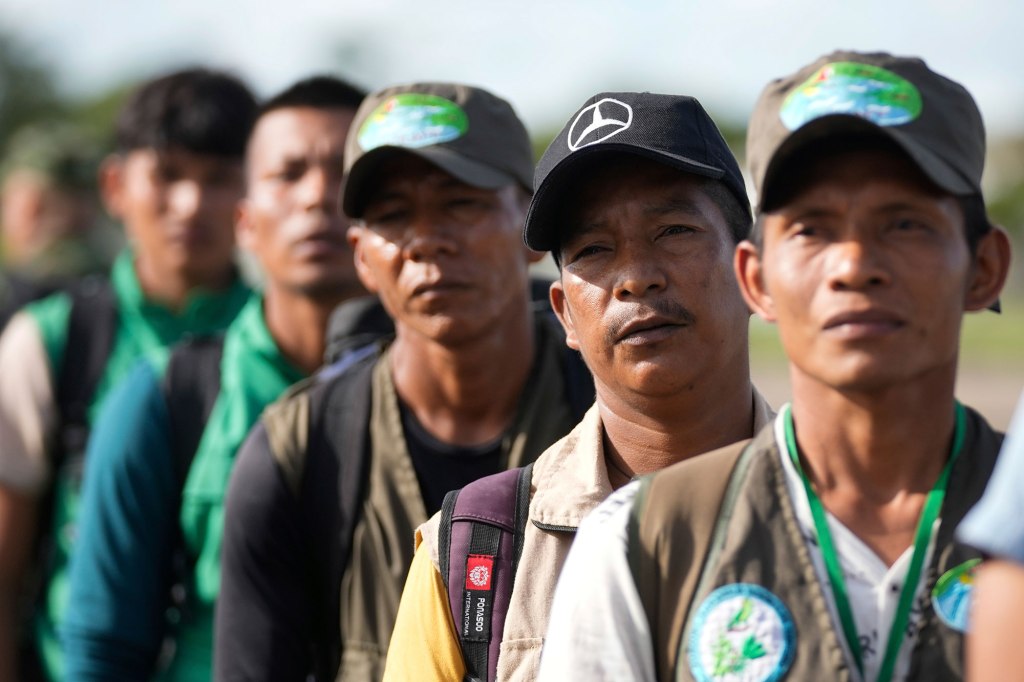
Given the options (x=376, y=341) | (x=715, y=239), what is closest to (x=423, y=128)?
(x=376, y=341)

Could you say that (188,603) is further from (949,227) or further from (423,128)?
(949,227)

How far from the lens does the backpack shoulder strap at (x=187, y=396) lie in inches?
209

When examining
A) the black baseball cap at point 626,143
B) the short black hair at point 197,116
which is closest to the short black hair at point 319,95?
the short black hair at point 197,116

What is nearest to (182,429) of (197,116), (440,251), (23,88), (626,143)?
(440,251)

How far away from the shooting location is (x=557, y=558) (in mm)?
3312

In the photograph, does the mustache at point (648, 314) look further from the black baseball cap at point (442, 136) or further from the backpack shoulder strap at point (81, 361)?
the backpack shoulder strap at point (81, 361)

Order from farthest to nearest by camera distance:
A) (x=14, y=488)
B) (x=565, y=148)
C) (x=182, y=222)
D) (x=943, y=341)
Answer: (x=182, y=222), (x=14, y=488), (x=565, y=148), (x=943, y=341)

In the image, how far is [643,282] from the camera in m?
3.58

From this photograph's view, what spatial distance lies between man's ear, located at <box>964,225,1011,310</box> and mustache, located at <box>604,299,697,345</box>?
0.85 m

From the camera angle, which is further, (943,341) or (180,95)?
(180,95)

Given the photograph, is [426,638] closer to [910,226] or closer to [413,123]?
[910,226]

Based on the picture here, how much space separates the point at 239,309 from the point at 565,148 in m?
3.71

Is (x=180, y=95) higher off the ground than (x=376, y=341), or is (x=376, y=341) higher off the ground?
(x=180, y=95)

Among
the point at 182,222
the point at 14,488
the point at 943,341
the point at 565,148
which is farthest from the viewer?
the point at 182,222
